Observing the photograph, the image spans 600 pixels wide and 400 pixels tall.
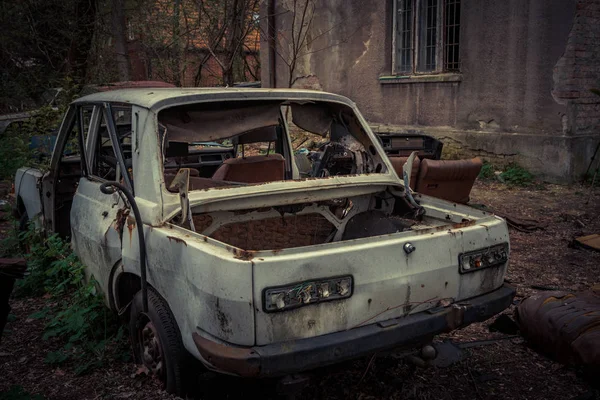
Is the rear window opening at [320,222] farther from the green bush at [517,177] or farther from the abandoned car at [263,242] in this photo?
the green bush at [517,177]

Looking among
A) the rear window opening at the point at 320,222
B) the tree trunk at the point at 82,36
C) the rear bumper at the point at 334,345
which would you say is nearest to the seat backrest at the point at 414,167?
the rear window opening at the point at 320,222

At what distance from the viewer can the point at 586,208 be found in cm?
779

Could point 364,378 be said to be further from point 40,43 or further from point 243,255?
point 40,43

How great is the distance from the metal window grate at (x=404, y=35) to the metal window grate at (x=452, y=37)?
0.83 meters

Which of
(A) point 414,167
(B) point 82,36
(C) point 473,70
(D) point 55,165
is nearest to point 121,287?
(D) point 55,165

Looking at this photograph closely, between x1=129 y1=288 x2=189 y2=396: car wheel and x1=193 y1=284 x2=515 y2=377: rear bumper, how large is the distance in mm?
317

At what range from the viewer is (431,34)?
35.6 feet

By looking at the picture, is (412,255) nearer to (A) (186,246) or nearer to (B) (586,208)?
(A) (186,246)

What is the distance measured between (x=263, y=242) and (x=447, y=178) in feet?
11.7

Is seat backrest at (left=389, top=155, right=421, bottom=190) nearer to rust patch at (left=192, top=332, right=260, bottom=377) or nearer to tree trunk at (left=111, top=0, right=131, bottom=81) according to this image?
rust patch at (left=192, top=332, right=260, bottom=377)

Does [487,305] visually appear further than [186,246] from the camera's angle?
Yes

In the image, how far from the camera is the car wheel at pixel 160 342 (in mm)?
A: 2824

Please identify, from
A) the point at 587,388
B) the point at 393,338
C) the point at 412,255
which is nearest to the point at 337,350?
the point at 393,338

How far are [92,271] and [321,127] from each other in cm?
184
